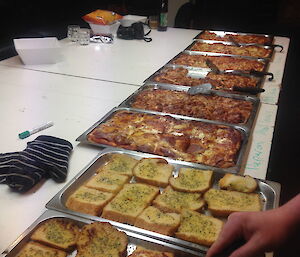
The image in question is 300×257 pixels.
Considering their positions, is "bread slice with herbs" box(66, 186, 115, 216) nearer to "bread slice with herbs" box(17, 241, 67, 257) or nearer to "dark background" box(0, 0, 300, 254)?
"bread slice with herbs" box(17, 241, 67, 257)

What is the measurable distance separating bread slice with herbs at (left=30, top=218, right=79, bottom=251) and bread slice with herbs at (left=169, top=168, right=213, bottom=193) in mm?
409

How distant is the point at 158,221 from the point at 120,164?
386 millimetres

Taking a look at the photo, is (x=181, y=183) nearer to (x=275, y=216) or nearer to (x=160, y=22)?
(x=275, y=216)

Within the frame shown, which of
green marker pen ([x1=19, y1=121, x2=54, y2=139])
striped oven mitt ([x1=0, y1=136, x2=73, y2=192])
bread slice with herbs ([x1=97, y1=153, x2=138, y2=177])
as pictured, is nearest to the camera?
striped oven mitt ([x1=0, y1=136, x2=73, y2=192])

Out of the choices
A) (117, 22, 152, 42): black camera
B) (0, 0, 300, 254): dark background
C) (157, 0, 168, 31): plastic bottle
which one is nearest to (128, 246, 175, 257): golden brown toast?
(0, 0, 300, 254): dark background

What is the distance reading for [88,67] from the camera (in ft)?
8.81

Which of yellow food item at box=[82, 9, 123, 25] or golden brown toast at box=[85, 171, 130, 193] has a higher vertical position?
yellow food item at box=[82, 9, 123, 25]

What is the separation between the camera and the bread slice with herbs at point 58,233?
42.0 inches

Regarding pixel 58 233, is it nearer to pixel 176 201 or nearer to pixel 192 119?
pixel 176 201

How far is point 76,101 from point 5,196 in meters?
0.91

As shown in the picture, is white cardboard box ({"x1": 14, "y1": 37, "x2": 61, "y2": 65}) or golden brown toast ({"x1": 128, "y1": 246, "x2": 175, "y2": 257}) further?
white cardboard box ({"x1": 14, "y1": 37, "x2": 61, "y2": 65})

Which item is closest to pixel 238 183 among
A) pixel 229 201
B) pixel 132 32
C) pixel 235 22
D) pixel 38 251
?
pixel 229 201

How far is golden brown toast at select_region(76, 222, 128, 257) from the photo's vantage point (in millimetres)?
1034

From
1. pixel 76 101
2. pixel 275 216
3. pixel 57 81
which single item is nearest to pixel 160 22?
pixel 57 81
